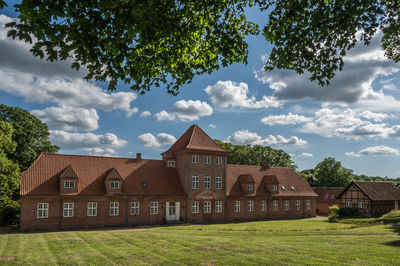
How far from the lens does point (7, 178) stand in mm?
28750

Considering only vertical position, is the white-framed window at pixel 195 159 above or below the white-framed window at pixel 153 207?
above

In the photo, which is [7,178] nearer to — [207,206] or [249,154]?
[207,206]

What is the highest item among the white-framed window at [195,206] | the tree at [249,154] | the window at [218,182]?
the tree at [249,154]

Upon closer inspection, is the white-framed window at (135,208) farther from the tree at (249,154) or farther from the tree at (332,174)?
the tree at (332,174)

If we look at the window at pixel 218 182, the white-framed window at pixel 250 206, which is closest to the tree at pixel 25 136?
the window at pixel 218 182

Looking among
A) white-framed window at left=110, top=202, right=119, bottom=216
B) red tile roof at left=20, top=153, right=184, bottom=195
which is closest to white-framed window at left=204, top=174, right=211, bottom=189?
red tile roof at left=20, top=153, right=184, bottom=195

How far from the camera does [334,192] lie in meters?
49.5

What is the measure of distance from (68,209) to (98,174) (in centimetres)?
434

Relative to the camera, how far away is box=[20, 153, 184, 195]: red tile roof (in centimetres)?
2598

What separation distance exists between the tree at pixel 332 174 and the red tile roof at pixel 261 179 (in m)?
23.0

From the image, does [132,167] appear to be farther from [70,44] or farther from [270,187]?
[70,44]

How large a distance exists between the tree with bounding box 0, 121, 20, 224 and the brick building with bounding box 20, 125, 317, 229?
3.90 m

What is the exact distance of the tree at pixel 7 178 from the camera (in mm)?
27375

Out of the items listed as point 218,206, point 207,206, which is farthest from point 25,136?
point 218,206
